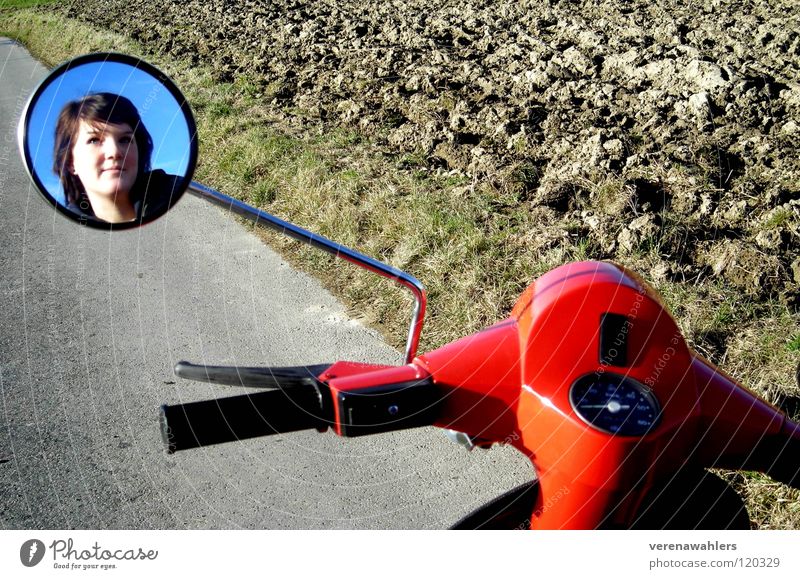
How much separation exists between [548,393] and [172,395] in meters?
2.33

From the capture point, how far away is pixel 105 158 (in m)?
1.22

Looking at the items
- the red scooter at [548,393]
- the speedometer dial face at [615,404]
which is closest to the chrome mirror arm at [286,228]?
the red scooter at [548,393]

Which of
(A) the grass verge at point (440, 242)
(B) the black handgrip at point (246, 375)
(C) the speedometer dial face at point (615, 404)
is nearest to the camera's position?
(B) the black handgrip at point (246, 375)

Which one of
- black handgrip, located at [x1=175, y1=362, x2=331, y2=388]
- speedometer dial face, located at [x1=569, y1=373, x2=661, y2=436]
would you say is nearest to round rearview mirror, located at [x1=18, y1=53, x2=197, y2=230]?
black handgrip, located at [x1=175, y1=362, x2=331, y2=388]

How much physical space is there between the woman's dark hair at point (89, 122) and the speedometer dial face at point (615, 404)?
2.42ft

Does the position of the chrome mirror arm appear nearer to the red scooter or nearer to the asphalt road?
the red scooter

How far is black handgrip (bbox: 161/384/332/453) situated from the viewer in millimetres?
1031

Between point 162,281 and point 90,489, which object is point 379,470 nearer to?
point 90,489

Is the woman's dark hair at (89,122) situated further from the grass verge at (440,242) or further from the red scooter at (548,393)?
the grass verge at (440,242)

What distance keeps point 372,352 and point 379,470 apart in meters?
0.80

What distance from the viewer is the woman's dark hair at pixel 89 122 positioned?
3.99 ft

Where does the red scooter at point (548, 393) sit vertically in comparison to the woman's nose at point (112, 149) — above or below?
below

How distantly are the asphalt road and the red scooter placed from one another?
0.86 meters

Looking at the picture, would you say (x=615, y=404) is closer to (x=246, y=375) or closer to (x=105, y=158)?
(x=246, y=375)
